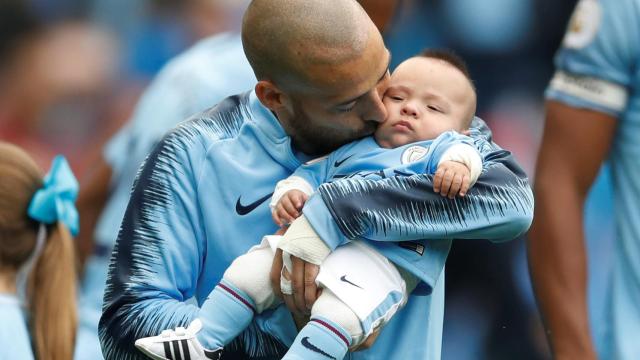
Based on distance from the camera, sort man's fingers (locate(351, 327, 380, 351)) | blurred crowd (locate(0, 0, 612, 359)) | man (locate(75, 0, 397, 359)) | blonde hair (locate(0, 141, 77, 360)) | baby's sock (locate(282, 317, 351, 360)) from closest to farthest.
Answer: baby's sock (locate(282, 317, 351, 360)) → man's fingers (locate(351, 327, 380, 351)) → blonde hair (locate(0, 141, 77, 360)) → man (locate(75, 0, 397, 359)) → blurred crowd (locate(0, 0, 612, 359))

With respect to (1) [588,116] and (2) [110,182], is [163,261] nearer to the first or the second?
(1) [588,116]

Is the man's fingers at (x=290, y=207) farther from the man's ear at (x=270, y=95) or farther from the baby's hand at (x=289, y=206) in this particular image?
the man's ear at (x=270, y=95)

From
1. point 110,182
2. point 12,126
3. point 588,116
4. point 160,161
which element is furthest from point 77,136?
point 160,161

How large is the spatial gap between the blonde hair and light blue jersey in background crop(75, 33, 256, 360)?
256 millimetres

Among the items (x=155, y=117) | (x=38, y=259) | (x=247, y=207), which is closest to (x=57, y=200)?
(x=38, y=259)

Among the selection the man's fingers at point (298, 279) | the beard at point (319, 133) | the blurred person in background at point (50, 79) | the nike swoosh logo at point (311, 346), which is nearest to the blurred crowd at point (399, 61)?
the blurred person in background at point (50, 79)

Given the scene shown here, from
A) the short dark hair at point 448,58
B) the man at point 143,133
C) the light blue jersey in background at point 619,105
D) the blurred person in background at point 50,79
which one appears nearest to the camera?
the short dark hair at point 448,58

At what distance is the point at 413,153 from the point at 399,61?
3063 mm

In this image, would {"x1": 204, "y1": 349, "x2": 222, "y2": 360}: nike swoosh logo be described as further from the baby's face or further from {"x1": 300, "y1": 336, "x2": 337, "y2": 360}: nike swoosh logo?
the baby's face

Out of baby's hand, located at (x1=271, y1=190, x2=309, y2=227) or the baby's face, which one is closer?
baby's hand, located at (x1=271, y1=190, x2=309, y2=227)

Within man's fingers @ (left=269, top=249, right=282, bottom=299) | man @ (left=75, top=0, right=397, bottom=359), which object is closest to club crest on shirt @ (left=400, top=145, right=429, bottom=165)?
man's fingers @ (left=269, top=249, right=282, bottom=299)

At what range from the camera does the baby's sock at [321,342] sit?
316 centimetres

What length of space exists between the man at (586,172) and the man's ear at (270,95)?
1.64 meters

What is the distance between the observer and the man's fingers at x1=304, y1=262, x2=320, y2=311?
10.5ft
